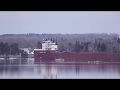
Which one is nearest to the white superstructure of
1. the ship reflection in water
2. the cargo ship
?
the cargo ship

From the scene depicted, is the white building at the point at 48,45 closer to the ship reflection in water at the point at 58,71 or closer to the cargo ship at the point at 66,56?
the cargo ship at the point at 66,56

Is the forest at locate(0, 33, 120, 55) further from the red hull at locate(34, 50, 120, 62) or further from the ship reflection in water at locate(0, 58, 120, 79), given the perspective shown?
the ship reflection in water at locate(0, 58, 120, 79)

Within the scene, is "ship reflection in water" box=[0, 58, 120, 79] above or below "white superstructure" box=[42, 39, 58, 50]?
below

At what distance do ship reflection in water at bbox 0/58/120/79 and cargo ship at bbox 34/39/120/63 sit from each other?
4.6 inches

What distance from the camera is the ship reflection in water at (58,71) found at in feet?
15.5

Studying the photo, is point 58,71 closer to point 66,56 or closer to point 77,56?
point 66,56

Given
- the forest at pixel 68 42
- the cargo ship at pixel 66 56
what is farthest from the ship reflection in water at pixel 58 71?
the forest at pixel 68 42

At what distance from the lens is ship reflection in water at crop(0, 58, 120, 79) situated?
4730 millimetres

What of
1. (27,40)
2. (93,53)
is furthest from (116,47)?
(27,40)
